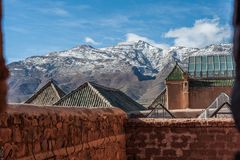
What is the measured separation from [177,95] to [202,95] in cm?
216

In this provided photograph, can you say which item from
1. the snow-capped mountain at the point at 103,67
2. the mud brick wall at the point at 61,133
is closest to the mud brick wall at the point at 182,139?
the mud brick wall at the point at 61,133

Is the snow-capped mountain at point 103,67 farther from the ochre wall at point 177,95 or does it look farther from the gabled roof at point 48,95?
the gabled roof at point 48,95

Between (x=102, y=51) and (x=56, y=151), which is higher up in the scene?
(x=102, y=51)

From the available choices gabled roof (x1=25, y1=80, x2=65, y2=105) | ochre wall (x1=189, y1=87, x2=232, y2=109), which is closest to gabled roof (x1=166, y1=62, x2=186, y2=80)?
ochre wall (x1=189, y1=87, x2=232, y2=109)

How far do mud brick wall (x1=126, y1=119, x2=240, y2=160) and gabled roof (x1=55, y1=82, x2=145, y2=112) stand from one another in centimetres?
1503

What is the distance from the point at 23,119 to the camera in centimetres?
513

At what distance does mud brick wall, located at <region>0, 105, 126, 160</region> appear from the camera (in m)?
4.89

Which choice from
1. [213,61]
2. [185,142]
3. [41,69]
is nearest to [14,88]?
[41,69]

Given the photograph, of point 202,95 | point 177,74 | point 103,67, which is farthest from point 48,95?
point 103,67

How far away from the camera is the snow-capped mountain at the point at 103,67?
10712cm

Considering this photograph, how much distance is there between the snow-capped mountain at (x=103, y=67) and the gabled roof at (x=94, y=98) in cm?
6129

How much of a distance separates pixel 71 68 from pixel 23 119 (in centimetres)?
13001

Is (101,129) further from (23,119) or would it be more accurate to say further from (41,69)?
(41,69)

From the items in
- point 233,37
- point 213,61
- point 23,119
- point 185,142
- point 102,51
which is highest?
point 102,51
